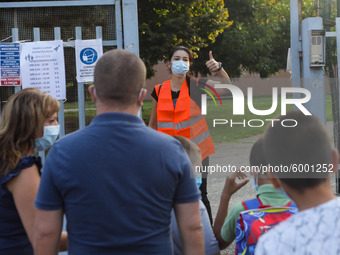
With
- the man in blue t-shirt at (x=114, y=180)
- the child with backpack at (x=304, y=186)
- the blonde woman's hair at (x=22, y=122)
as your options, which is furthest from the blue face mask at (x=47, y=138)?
the child with backpack at (x=304, y=186)

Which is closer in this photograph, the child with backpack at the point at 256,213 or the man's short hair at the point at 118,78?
the man's short hair at the point at 118,78

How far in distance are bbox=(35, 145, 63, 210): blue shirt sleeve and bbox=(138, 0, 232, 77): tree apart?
1378 cm

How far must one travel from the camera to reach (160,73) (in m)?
38.2

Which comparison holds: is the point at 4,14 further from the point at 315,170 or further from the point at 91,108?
the point at 315,170

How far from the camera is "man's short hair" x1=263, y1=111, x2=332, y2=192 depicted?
161 centimetres

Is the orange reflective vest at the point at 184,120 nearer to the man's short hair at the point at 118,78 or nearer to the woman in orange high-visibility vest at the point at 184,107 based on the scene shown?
the woman in orange high-visibility vest at the point at 184,107

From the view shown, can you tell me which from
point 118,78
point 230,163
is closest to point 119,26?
point 118,78

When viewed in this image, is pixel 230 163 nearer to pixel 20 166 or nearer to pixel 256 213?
pixel 256 213

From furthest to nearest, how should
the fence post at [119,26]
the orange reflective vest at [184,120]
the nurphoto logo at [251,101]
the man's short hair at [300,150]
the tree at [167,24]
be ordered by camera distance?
the tree at [167,24], the orange reflective vest at [184,120], the fence post at [119,26], the nurphoto logo at [251,101], the man's short hair at [300,150]

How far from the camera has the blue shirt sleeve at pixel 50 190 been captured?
196 centimetres

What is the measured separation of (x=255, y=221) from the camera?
229 cm

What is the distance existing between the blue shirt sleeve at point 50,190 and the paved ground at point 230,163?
3.08 metres

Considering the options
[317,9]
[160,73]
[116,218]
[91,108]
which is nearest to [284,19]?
[160,73]

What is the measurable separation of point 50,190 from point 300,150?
3.15 ft
